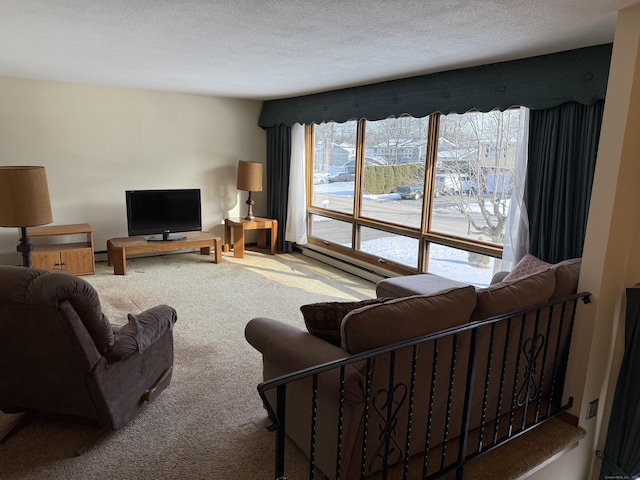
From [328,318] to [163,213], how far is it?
4454 millimetres

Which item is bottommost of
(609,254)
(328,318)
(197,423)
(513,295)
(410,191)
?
(197,423)

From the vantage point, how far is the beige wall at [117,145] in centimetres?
538

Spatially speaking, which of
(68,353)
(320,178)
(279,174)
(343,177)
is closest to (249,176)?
(279,174)

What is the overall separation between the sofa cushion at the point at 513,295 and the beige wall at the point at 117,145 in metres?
5.20

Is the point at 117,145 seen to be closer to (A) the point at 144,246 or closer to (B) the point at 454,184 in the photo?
(A) the point at 144,246

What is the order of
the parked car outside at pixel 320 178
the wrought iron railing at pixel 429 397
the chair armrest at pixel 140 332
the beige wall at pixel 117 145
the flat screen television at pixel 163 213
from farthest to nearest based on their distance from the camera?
1. the parked car outside at pixel 320 178
2. the flat screen television at pixel 163 213
3. the beige wall at pixel 117 145
4. the chair armrest at pixel 140 332
5. the wrought iron railing at pixel 429 397

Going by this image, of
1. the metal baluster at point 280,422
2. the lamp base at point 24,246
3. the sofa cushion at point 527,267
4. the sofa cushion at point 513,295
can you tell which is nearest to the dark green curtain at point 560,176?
the sofa cushion at point 527,267

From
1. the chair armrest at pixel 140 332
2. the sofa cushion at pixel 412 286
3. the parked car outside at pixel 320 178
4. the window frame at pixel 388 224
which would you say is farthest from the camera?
the parked car outside at pixel 320 178

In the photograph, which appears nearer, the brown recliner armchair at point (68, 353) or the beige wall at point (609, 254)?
the brown recliner armchair at point (68, 353)

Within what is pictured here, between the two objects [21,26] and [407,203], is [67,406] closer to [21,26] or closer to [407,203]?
[21,26]

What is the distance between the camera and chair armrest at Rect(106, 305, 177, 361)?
229cm

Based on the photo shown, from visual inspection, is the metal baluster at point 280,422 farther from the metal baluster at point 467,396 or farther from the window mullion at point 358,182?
the window mullion at point 358,182

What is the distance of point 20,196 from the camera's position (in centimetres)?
292

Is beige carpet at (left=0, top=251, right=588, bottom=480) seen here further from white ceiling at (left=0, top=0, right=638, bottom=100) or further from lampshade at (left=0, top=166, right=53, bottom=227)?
white ceiling at (left=0, top=0, right=638, bottom=100)
